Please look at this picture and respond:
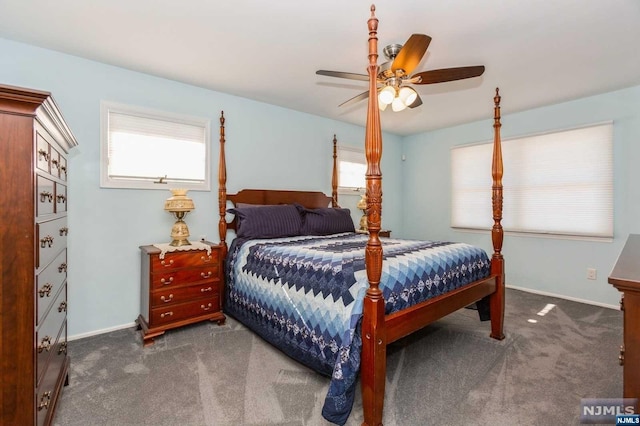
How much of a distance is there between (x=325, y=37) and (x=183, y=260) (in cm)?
219

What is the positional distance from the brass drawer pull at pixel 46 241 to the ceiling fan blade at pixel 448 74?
7.63 feet

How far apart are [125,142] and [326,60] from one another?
2.04 m

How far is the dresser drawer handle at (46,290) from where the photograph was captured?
1.33 m

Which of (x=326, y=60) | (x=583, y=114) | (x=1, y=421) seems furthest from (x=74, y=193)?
(x=583, y=114)

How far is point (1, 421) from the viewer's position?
115cm

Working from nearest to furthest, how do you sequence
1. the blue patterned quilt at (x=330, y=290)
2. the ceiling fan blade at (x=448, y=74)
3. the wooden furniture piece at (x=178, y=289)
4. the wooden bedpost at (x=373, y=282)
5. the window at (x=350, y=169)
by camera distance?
1. the wooden bedpost at (x=373, y=282)
2. the blue patterned quilt at (x=330, y=290)
3. the ceiling fan blade at (x=448, y=74)
4. the wooden furniture piece at (x=178, y=289)
5. the window at (x=350, y=169)

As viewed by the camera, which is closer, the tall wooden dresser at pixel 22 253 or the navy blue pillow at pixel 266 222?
the tall wooden dresser at pixel 22 253

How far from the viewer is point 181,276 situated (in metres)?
2.78

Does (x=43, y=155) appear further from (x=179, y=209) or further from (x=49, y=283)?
(x=179, y=209)

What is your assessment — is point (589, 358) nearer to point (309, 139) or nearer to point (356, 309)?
point (356, 309)

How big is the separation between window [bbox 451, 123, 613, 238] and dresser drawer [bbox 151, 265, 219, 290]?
12.7ft

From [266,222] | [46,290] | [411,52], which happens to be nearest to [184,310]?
A: [266,222]

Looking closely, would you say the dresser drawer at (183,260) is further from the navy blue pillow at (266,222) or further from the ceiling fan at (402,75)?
the ceiling fan at (402,75)

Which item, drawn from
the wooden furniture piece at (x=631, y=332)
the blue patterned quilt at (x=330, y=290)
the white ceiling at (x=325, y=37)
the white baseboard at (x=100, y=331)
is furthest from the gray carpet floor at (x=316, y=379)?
the white ceiling at (x=325, y=37)
